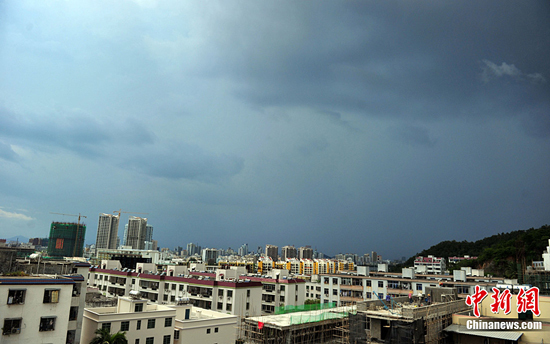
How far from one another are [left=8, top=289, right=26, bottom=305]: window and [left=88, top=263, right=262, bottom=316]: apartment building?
1841 centimetres

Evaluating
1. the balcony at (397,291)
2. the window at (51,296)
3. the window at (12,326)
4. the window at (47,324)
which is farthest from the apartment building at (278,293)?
the window at (12,326)

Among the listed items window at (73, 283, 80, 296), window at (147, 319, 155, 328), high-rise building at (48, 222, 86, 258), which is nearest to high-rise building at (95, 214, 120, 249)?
high-rise building at (48, 222, 86, 258)

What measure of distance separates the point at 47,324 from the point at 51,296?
1678 mm

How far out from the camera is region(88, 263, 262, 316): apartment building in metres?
45.2

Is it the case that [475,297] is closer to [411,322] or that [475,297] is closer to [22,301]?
[411,322]

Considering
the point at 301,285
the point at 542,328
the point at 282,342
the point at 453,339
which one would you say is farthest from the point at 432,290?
the point at 301,285

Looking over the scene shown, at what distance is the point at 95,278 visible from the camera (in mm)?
63375

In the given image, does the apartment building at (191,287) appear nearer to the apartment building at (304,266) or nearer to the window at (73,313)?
the window at (73,313)

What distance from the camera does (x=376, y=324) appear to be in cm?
2117

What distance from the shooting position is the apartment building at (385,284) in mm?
45938

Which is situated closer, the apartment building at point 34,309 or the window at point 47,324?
the apartment building at point 34,309

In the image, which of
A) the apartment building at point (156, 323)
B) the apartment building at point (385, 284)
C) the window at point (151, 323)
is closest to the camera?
the apartment building at point (156, 323)

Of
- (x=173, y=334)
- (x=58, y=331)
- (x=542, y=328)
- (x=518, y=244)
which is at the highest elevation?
(x=518, y=244)

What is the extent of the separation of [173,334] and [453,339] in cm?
2304
